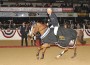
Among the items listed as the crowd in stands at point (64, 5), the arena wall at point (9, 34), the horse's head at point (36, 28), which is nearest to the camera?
the horse's head at point (36, 28)

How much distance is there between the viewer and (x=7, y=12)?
28953 mm

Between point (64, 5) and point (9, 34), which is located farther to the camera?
point (64, 5)

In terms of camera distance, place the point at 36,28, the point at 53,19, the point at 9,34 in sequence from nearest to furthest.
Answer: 1. the point at 53,19
2. the point at 36,28
3. the point at 9,34

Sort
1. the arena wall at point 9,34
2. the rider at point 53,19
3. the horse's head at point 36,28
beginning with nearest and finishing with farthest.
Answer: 1. the rider at point 53,19
2. the horse's head at point 36,28
3. the arena wall at point 9,34

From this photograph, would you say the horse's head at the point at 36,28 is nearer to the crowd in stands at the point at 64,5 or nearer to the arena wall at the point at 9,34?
the arena wall at the point at 9,34

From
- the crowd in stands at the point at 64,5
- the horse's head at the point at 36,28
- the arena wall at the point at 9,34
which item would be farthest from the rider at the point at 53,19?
the crowd in stands at the point at 64,5

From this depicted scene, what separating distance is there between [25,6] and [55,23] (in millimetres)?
19088

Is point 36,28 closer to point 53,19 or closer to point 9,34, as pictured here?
point 53,19

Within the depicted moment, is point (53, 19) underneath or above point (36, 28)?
above

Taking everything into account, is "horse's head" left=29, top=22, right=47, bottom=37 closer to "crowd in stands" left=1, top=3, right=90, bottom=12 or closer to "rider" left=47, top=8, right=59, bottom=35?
"rider" left=47, top=8, right=59, bottom=35

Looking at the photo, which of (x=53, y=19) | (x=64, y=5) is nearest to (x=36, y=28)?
(x=53, y=19)

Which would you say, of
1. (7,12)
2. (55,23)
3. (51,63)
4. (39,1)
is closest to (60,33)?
(55,23)

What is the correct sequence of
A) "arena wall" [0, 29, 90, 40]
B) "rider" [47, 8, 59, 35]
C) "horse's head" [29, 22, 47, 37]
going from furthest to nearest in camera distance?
1. "arena wall" [0, 29, 90, 40]
2. "horse's head" [29, 22, 47, 37]
3. "rider" [47, 8, 59, 35]

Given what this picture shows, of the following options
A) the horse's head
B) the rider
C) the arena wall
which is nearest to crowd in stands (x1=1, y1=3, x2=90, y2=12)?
the arena wall
